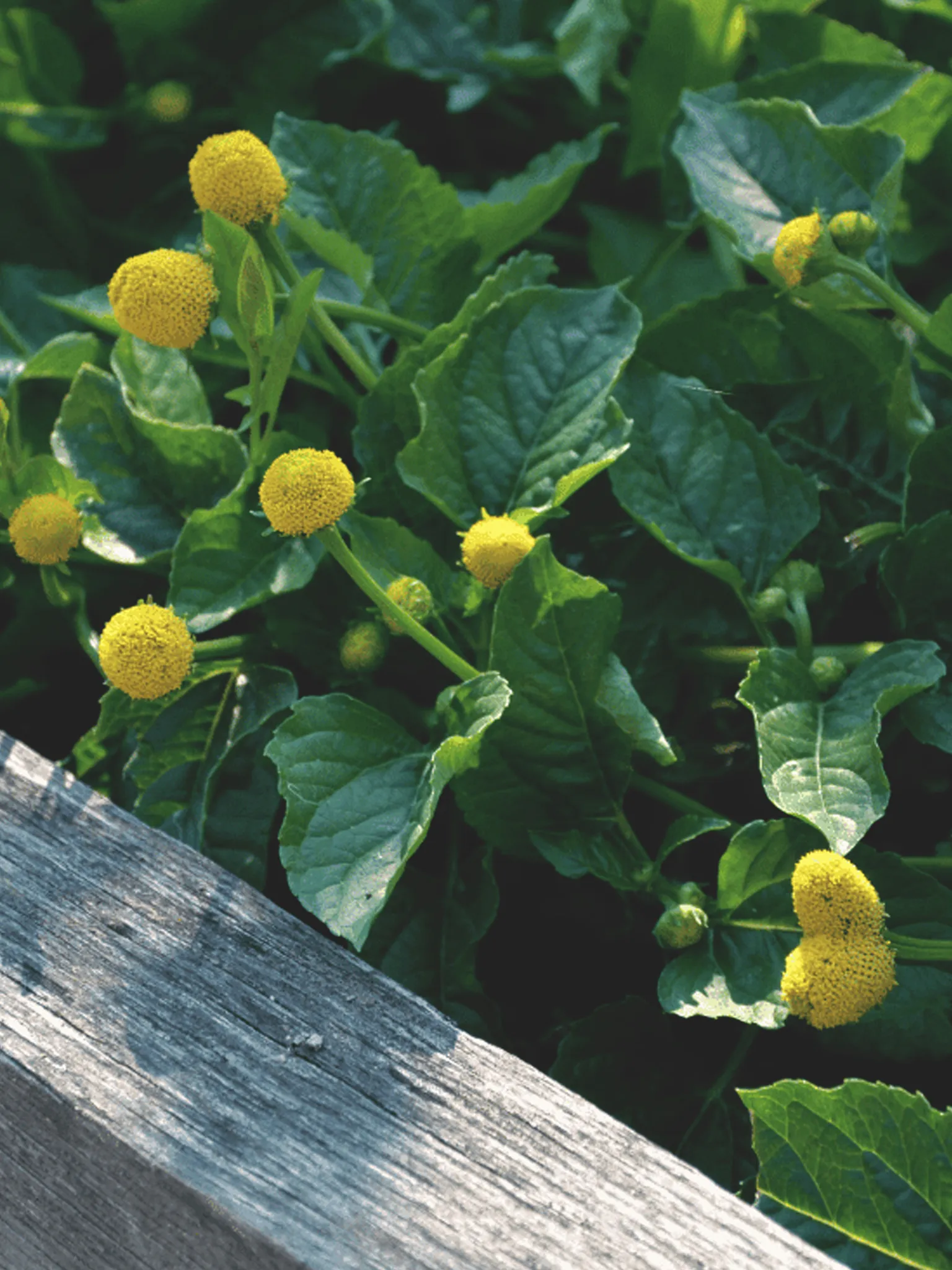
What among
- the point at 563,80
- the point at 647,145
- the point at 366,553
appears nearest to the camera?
the point at 366,553

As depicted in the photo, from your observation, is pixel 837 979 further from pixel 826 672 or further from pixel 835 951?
pixel 826 672

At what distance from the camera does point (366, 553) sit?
1033 millimetres

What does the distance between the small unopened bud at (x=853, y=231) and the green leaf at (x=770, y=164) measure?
0.37ft

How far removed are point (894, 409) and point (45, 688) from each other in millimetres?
909

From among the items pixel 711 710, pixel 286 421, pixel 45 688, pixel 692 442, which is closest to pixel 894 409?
pixel 692 442

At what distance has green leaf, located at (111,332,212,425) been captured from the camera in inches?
47.0

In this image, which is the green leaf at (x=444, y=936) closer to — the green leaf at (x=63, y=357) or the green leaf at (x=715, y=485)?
the green leaf at (x=715, y=485)

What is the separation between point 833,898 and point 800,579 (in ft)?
1.15

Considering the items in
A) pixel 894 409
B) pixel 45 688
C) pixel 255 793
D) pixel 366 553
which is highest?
pixel 894 409

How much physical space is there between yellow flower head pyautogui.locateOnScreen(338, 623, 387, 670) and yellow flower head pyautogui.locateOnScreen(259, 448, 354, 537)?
7.2 inches

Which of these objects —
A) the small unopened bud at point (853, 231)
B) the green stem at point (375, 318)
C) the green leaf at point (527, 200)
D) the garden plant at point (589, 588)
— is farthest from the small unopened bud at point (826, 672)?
the green leaf at point (527, 200)

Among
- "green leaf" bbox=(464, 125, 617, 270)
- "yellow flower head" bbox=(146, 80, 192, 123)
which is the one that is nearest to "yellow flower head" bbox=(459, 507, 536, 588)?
"green leaf" bbox=(464, 125, 617, 270)

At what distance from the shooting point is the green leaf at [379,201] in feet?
4.15

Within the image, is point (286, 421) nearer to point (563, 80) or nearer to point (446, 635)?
point (446, 635)
